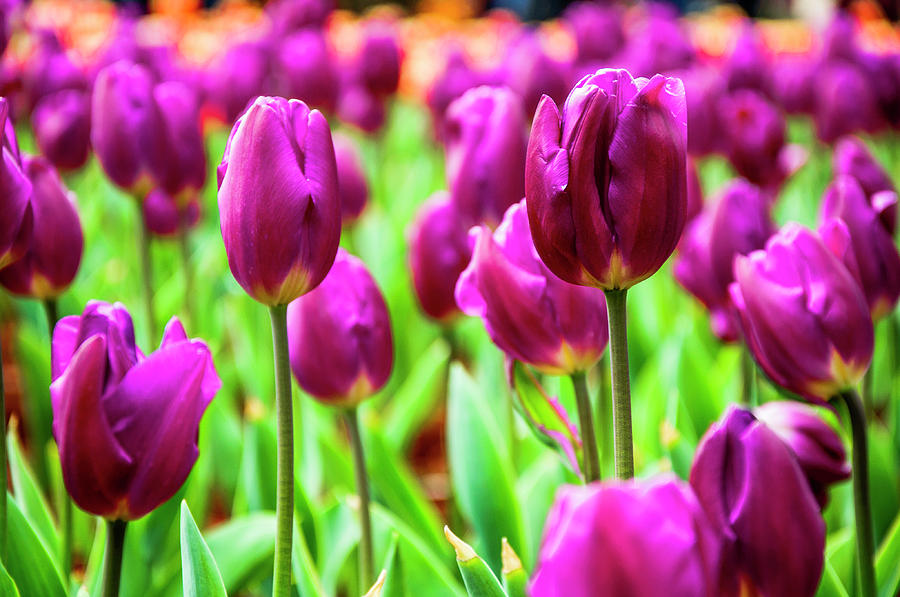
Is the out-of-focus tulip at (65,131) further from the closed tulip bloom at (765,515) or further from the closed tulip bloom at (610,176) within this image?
the closed tulip bloom at (765,515)

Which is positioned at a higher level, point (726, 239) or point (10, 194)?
point (10, 194)

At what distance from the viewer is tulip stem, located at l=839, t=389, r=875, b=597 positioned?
2.07 ft

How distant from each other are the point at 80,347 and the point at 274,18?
2385mm

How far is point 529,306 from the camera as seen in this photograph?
62cm

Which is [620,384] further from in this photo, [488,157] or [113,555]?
[488,157]

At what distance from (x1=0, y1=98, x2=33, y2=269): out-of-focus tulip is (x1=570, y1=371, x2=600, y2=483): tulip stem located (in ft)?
1.18

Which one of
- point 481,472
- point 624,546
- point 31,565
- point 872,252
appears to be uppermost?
point 624,546

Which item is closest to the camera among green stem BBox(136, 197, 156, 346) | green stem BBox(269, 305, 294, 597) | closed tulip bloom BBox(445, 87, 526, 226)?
green stem BBox(269, 305, 294, 597)

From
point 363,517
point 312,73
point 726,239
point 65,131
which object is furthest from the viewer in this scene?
point 312,73

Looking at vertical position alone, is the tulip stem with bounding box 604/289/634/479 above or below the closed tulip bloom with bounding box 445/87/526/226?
above

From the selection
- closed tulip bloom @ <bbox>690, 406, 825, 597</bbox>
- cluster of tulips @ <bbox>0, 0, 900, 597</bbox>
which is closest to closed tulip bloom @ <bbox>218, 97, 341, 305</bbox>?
cluster of tulips @ <bbox>0, 0, 900, 597</bbox>

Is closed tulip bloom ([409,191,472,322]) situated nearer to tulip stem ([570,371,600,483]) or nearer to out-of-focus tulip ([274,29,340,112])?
tulip stem ([570,371,600,483])

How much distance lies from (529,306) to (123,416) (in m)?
0.25

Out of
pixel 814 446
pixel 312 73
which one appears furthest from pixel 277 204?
pixel 312 73
